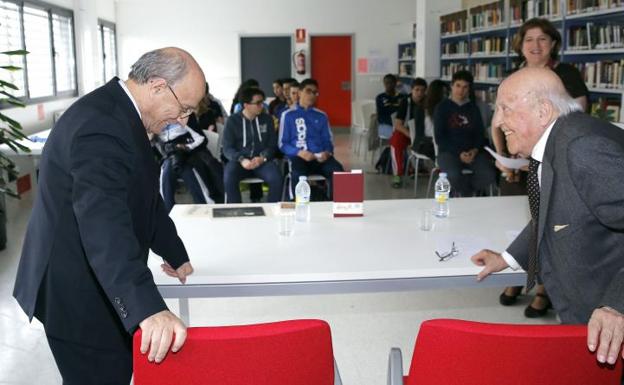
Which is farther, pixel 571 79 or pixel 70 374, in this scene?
pixel 571 79

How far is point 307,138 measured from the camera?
5.96 m

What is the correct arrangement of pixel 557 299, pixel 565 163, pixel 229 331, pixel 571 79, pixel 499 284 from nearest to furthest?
pixel 229 331 → pixel 565 163 → pixel 557 299 → pixel 499 284 → pixel 571 79

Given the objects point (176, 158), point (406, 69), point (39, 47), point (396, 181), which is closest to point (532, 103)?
point (176, 158)

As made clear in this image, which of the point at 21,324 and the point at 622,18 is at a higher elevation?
the point at 622,18

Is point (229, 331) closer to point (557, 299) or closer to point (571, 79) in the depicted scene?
point (557, 299)

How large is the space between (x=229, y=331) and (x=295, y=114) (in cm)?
483

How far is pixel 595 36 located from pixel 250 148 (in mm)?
3751

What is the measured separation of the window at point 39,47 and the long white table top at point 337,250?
548cm

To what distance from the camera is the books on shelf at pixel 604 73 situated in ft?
20.1

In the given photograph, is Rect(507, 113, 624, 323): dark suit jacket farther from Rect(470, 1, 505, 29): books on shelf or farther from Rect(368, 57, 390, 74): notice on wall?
Rect(368, 57, 390, 74): notice on wall

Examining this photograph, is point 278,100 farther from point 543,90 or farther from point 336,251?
point 543,90

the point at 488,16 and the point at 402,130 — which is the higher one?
the point at 488,16

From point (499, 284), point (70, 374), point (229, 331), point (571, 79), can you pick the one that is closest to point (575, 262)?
point (499, 284)

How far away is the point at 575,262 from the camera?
1.57 metres
